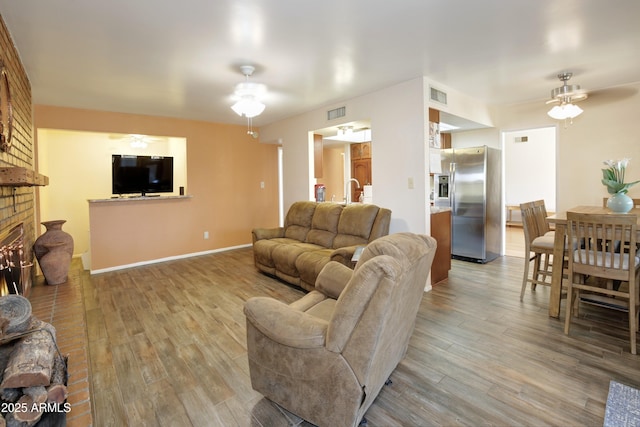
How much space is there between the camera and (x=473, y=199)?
4930 mm

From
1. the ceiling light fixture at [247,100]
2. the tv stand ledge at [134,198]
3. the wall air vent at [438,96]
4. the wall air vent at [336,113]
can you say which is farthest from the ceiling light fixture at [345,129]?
the tv stand ledge at [134,198]

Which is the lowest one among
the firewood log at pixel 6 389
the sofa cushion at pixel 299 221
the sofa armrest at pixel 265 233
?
Answer: the firewood log at pixel 6 389

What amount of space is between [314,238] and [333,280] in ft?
6.56

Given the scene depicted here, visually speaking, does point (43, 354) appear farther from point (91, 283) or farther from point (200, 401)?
point (91, 283)

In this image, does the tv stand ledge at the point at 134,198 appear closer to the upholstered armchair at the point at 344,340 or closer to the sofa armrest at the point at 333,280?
the sofa armrest at the point at 333,280

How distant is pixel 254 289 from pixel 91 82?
9.94 feet

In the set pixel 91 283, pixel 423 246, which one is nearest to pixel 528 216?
pixel 423 246

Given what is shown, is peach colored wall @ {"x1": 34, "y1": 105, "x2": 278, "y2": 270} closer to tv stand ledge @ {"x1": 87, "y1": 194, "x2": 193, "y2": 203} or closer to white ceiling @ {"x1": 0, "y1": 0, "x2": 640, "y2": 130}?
tv stand ledge @ {"x1": 87, "y1": 194, "x2": 193, "y2": 203}

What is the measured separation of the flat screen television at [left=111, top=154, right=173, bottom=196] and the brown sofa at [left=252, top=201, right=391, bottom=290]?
2.18 m

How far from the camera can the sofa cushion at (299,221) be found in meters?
4.55

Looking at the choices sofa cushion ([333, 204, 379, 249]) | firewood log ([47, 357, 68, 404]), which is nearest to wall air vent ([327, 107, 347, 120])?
sofa cushion ([333, 204, 379, 249])

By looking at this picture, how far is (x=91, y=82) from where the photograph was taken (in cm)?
351

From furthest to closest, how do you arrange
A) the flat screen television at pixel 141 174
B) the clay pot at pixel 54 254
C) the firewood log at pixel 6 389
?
the flat screen television at pixel 141 174
the clay pot at pixel 54 254
the firewood log at pixel 6 389

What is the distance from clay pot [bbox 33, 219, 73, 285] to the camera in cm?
312
